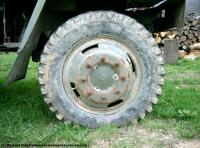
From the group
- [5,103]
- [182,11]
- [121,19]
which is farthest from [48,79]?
[182,11]

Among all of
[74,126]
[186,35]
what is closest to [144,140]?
[74,126]

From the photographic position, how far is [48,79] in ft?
13.2

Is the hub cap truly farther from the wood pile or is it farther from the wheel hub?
the wood pile

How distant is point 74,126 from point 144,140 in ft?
2.08

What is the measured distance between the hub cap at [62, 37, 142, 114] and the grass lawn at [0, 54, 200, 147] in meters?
0.24

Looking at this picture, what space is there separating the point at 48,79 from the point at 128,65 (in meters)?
0.71

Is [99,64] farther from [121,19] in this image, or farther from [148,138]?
[148,138]

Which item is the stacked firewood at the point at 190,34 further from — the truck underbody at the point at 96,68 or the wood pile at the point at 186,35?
the truck underbody at the point at 96,68

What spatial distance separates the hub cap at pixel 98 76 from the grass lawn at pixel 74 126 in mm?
240

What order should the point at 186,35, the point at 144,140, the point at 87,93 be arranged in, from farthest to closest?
the point at 186,35 < the point at 87,93 < the point at 144,140

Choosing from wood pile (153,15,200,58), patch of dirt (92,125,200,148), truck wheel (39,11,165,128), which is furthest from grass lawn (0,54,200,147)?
wood pile (153,15,200,58)

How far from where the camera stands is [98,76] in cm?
402

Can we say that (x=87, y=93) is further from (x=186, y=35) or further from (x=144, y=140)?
(x=186, y=35)

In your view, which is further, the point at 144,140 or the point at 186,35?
the point at 186,35
